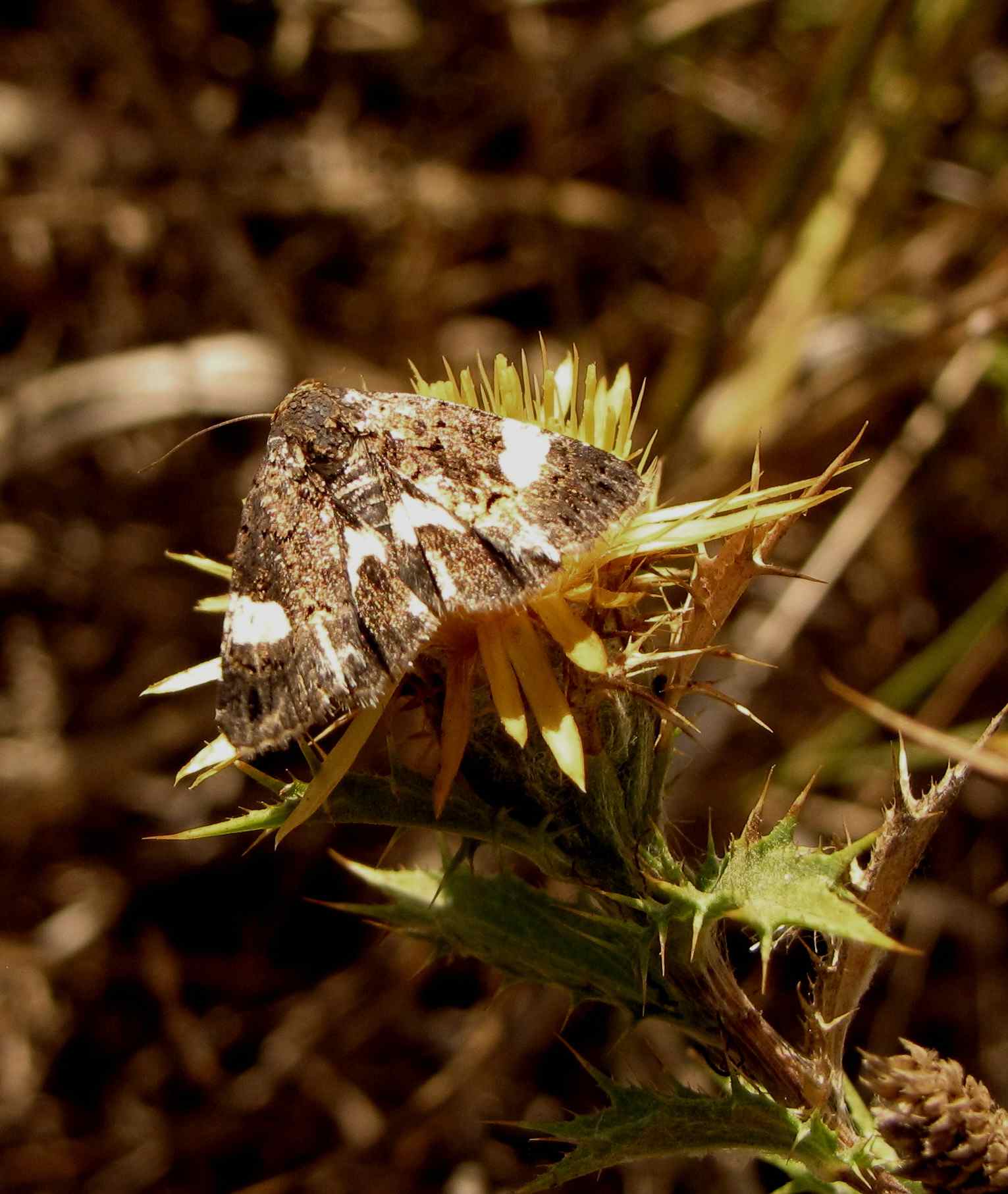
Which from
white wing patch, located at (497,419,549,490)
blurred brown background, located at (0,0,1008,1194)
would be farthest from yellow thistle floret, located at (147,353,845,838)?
blurred brown background, located at (0,0,1008,1194)

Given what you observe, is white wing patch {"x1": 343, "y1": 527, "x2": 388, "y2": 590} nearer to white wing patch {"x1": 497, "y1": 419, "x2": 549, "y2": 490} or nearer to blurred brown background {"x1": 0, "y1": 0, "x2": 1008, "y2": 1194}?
white wing patch {"x1": 497, "y1": 419, "x2": 549, "y2": 490}

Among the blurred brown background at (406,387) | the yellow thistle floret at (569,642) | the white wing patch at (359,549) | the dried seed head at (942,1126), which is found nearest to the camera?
the dried seed head at (942,1126)

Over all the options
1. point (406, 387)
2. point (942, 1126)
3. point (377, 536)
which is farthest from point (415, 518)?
point (406, 387)

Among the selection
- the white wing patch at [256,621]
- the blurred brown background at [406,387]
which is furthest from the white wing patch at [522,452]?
the blurred brown background at [406,387]

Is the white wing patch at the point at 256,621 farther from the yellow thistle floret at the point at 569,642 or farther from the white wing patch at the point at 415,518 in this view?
the white wing patch at the point at 415,518

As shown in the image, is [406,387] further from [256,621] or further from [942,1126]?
[942,1126]
